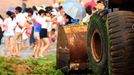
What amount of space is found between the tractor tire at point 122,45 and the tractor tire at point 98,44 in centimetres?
83

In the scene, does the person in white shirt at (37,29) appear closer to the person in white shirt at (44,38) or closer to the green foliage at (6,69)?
the person in white shirt at (44,38)

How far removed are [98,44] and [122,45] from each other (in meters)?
1.91

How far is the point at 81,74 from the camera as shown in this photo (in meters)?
9.54

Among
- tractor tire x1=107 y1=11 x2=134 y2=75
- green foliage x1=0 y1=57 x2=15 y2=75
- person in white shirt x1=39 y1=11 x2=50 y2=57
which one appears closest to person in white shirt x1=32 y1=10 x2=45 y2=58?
A: person in white shirt x1=39 y1=11 x2=50 y2=57

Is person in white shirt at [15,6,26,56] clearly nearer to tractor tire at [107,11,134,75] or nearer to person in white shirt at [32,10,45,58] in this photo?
person in white shirt at [32,10,45,58]

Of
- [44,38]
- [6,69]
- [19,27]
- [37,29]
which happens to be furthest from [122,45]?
[19,27]

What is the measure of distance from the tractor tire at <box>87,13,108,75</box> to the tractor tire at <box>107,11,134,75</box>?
83cm

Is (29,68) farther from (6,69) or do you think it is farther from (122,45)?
(122,45)

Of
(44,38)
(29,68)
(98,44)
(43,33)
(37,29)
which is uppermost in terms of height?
(37,29)

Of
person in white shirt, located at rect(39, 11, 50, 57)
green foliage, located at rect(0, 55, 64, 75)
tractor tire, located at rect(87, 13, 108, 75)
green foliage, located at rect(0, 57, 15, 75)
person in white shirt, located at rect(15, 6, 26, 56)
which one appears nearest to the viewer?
tractor tire, located at rect(87, 13, 108, 75)

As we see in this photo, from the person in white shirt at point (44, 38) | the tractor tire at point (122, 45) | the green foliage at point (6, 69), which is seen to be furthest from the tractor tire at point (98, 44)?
the person in white shirt at point (44, 38)

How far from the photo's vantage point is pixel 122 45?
5.97 m

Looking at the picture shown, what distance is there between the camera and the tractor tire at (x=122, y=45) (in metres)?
5.95

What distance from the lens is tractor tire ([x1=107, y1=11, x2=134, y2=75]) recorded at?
5950 mm
